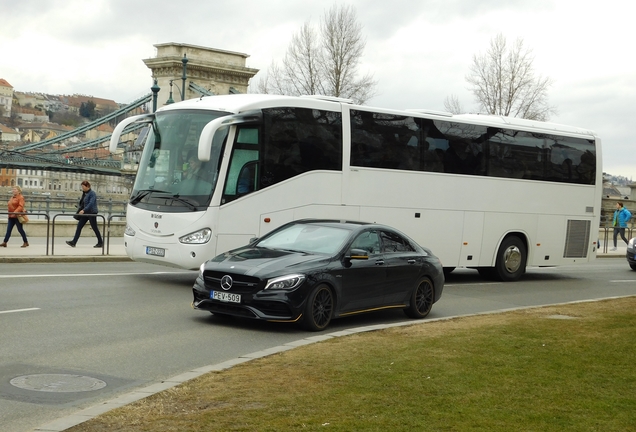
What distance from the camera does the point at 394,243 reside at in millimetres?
14227

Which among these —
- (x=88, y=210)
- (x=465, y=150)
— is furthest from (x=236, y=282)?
(x=88, y=210)

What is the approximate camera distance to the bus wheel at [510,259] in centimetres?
2217

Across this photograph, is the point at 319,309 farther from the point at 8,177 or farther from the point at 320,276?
the point at 8,177

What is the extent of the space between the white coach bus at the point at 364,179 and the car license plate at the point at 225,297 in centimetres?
362

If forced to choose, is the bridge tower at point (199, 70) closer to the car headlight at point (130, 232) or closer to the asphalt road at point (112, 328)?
the asphalt road at point (112, 328)

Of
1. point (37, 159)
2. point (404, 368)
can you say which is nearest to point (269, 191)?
point (404, 368)

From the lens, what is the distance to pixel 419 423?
→ 6.72m

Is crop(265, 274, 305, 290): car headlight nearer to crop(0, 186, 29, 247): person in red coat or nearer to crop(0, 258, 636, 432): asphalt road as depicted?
crop(0, 258, 636, 432): asphalt road

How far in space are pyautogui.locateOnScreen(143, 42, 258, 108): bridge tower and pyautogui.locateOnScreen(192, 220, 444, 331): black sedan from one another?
51.4 metres

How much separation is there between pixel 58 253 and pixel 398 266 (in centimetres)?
1240

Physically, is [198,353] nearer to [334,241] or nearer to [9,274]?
[334,241]

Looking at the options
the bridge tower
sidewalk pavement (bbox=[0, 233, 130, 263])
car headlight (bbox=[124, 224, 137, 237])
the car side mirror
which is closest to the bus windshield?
car headlight (bbox=[124, 224, 137, 237])

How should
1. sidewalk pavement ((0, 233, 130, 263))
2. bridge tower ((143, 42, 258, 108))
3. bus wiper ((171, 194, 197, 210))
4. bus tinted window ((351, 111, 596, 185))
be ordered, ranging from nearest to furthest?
bus wiper ((171, 194, 197, 210)) < bus tinted window ((351, 111, 596, 185)) < sidewalk pavement ((0, 233, 130, 263)) < bridge tower ((143, 42, 258, 108))

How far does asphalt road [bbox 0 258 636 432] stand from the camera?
8.26m
